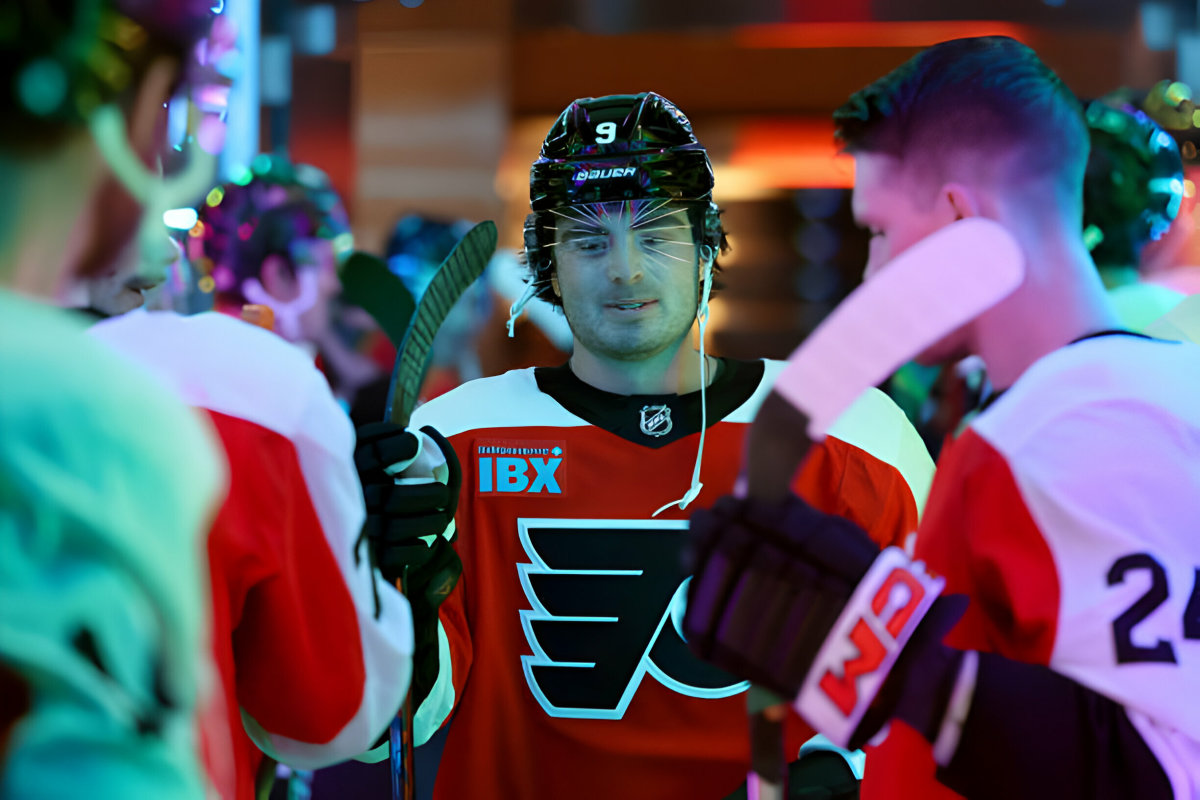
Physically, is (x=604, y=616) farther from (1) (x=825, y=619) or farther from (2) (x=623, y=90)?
(2) (x=623, y=90)

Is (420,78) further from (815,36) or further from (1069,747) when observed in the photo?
(1069,747)

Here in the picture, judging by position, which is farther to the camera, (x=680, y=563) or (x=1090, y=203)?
(x=680, y=563)

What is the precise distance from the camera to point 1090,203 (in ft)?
3.70

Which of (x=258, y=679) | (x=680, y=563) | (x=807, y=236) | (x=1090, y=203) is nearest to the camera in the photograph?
(x=258, y=679)

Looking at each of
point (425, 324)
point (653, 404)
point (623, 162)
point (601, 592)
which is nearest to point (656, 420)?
point (653, 404)

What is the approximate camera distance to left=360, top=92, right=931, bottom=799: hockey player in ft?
5.06

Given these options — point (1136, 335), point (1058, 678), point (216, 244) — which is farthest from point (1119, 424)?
point (216, 244)

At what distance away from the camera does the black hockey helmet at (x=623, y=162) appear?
5.05 feet

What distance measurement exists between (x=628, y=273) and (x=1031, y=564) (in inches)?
30.2

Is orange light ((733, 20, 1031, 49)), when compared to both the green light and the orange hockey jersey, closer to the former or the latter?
the orange hockey jersey

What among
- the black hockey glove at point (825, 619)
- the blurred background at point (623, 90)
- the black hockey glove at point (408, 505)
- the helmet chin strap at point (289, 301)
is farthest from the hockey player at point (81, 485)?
the blurred background at point (623, 90)

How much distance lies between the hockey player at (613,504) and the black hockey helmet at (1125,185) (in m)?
0.52

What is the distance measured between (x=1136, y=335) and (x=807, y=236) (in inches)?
120

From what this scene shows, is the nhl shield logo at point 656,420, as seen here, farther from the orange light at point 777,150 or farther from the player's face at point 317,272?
the orange light at point 777,150
